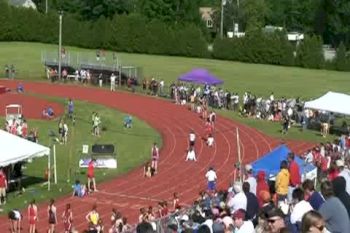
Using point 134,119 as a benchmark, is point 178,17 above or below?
above

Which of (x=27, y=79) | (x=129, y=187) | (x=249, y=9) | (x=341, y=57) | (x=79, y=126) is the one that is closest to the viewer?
(x=129, y=187)

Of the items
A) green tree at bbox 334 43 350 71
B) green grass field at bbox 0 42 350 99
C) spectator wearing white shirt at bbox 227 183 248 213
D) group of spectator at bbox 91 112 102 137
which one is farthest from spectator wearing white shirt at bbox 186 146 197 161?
green tree at bbox 334 43 350 71

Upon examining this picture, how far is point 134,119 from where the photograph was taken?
149 feet

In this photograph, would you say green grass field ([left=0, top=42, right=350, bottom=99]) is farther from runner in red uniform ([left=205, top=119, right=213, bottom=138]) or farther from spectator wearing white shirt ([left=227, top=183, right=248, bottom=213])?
spectator wearing white shirt ([left=227, top=183, right=248, bottom=213])

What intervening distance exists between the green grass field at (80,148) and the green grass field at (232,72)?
59.3 feet

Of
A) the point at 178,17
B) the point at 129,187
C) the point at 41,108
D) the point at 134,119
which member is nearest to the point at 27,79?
the point at 41,108

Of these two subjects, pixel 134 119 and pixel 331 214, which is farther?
pixel 134 119

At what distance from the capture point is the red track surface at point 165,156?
27109 millimetres

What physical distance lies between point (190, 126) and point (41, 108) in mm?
10176

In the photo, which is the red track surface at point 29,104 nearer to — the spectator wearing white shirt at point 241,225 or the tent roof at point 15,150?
the tent roof at point 15,150

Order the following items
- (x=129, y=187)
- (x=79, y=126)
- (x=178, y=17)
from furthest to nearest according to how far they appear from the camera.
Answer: (x=178, y=17), (x=79, y=126), (x=129, y=187)

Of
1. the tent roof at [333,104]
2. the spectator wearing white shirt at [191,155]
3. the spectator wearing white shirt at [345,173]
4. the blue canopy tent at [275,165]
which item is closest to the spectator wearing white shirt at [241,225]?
the spectator wearing white shirt at [345,173]

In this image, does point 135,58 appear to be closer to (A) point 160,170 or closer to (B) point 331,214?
(A) point 160,170

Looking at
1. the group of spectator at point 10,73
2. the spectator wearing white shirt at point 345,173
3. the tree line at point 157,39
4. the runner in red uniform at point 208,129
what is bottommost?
the runner in red uniform at point 208,129
